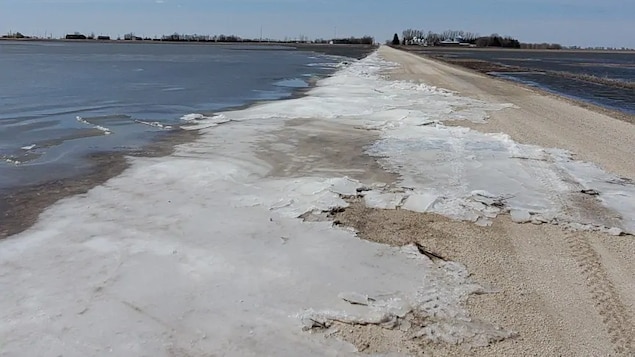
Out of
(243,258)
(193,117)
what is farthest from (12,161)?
(243,258)

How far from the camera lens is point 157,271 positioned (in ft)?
16.1

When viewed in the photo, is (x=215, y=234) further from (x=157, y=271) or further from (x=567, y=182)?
(x=567, y=182)

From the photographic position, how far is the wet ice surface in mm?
3959

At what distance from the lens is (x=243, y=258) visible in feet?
17.2

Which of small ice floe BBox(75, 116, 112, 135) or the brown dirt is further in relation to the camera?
small ice floe BBox(75, 116, 112, 135)

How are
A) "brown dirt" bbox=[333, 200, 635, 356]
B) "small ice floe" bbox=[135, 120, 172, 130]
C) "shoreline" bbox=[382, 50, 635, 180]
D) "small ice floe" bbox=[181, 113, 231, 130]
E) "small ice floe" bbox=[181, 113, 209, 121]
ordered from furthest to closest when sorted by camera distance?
"small ice floe" bbox=[181, 113, 209, 121]
"small ice floe" bbox=[181, 113, 231, 130]
"small ice floe" bbox=[135, 120, 172, 130]
"shoreline" bbox=[382, 50, 635, 180]
"brown dirt" bbox=[333, 200, 635, 356]

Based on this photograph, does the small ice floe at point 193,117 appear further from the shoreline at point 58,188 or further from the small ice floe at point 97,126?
the shoreline at point 58,188

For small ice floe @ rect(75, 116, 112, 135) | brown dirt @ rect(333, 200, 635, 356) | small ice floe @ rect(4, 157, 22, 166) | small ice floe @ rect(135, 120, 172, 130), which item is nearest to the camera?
brown dirt @ rect(333, 200, 635, 356)

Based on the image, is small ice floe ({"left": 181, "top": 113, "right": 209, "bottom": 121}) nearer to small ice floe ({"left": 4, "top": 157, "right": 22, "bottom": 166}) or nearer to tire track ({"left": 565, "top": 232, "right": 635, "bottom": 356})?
small ice floe ({"left": 4, "top": 157, "right": 22, "bottom": 166})

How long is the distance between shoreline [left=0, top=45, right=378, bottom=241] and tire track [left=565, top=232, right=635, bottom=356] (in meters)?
5.60

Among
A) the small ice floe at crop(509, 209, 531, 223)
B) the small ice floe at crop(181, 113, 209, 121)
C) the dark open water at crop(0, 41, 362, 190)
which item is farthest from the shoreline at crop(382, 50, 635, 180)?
the dark open water at crop(0, 41, 362, 190)

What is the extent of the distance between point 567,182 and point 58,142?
9.26 meters

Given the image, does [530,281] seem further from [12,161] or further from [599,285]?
[12,161]

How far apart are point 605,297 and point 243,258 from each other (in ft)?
10.2
